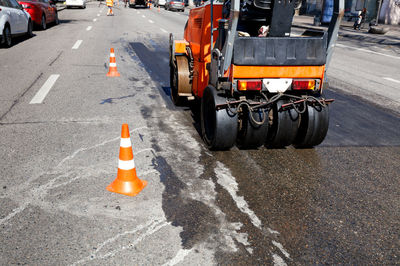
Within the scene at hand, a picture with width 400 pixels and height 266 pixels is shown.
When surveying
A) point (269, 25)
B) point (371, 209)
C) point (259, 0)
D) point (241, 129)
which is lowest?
point (371, 209)

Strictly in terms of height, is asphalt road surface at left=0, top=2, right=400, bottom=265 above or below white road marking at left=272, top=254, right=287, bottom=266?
above

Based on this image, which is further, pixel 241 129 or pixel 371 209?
pixel 241 129

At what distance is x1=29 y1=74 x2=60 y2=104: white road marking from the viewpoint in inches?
289

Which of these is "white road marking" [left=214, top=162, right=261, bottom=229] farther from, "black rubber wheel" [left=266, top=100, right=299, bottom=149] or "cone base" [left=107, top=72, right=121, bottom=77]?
"cone base" [left=107, top=72, right=121, bottom=77]

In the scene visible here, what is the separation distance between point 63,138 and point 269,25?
342 centimetres

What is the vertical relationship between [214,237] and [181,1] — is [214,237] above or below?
below

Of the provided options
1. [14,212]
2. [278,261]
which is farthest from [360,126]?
[14,212]

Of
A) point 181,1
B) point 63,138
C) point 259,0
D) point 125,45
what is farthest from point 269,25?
point 181,1

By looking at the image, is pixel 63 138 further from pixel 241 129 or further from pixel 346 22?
pixel 346 22

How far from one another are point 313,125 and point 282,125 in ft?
1.46

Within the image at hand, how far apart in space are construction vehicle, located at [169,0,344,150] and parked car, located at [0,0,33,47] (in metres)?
10.6

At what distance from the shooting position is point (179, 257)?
3.01m

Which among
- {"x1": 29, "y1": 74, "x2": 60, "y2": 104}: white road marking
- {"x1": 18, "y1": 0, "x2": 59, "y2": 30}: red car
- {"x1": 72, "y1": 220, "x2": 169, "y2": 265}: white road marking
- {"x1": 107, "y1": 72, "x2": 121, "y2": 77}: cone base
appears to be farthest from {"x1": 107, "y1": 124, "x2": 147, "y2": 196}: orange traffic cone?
{"x1": 18, "y1": 0, "x2": 59, "y2": 30}: red car

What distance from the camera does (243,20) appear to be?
17.3 feet
